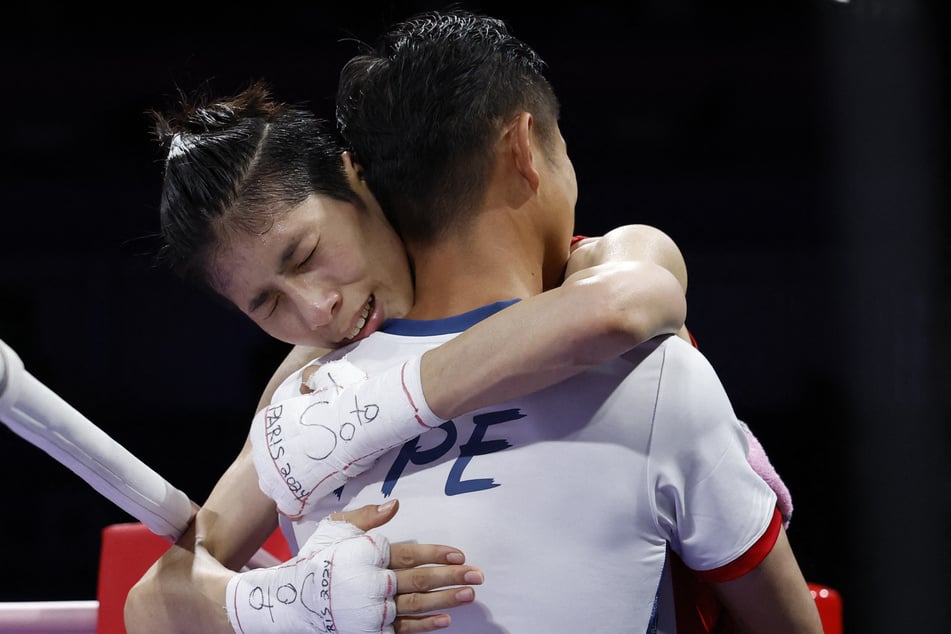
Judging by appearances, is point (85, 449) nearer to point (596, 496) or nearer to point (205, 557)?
point (205, 557)

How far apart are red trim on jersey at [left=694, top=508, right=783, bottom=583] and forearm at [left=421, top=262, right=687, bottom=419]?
7.2 inches

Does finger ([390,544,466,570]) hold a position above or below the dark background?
above

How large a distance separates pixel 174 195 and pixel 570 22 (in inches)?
99.7

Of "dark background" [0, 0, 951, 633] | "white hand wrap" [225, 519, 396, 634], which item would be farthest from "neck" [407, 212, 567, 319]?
"dark background" [0, 0, 951, 633]

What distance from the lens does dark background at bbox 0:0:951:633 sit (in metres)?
2.94

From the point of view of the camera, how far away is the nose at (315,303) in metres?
0.87

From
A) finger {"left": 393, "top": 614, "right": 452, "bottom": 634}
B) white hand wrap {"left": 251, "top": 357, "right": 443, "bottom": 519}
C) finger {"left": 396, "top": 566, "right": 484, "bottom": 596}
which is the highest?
white hand wrap {"left": 251, "top": 357, "right": 443, "bottom": 519}

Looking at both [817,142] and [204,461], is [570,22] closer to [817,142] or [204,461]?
[817,142]

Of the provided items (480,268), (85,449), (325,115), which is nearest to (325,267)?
(480,268)

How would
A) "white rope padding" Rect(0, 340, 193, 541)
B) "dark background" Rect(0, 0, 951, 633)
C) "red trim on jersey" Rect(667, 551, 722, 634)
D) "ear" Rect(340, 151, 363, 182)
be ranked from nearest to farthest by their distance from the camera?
"white rope padding" Rect(0, 340, 193, 541) → "red trim on jersey" Rect(667, 551, 722, 634) → "ear" Rect(340, 151, 363, 182) → "dark background" Rect(0, 0, 951, 633)

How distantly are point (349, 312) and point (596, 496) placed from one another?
0.30m

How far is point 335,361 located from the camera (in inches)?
32.9

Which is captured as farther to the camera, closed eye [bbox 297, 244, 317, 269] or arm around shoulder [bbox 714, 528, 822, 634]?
closed eye [bbox 297, 244, 317, 269]

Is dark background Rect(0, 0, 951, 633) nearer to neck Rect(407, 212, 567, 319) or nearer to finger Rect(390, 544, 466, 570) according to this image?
neck Rect(407, 212, 567, 319)
